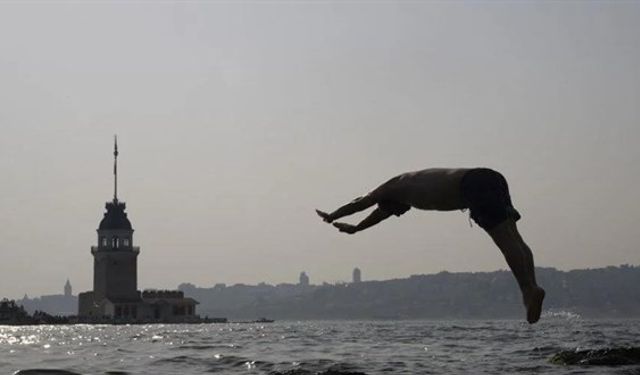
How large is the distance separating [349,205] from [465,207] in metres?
1.85

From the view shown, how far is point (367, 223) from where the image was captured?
11820 mm

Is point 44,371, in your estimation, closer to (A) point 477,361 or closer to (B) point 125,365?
(B) point 125,365

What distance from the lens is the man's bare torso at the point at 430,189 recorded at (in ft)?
33.3

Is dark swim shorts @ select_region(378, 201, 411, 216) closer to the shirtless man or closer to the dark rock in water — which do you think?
the shirtless man

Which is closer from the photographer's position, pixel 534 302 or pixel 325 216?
pixel 534 302

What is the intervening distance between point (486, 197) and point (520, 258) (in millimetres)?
706

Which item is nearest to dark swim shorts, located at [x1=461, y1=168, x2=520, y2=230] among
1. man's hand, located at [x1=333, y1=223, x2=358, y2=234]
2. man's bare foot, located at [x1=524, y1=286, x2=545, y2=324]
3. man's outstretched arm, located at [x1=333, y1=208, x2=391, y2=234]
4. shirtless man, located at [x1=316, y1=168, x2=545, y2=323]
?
shirtless man, located at [x1=316, y1=168, x2=545, y2=323]

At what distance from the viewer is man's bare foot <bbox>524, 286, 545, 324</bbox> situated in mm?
10228

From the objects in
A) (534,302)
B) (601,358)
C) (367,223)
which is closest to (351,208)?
(367,223)

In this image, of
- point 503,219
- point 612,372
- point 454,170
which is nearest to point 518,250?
point 503,219

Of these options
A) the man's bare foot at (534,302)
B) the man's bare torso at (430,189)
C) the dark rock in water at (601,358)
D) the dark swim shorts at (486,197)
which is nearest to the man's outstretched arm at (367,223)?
the man's bare torso at (430,189)

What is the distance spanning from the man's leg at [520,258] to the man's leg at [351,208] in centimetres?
156

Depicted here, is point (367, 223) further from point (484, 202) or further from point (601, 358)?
point (601, 358)

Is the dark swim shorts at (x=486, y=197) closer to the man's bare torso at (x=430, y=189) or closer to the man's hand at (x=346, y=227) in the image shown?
the man's bare torso at (x=430, y=189)
